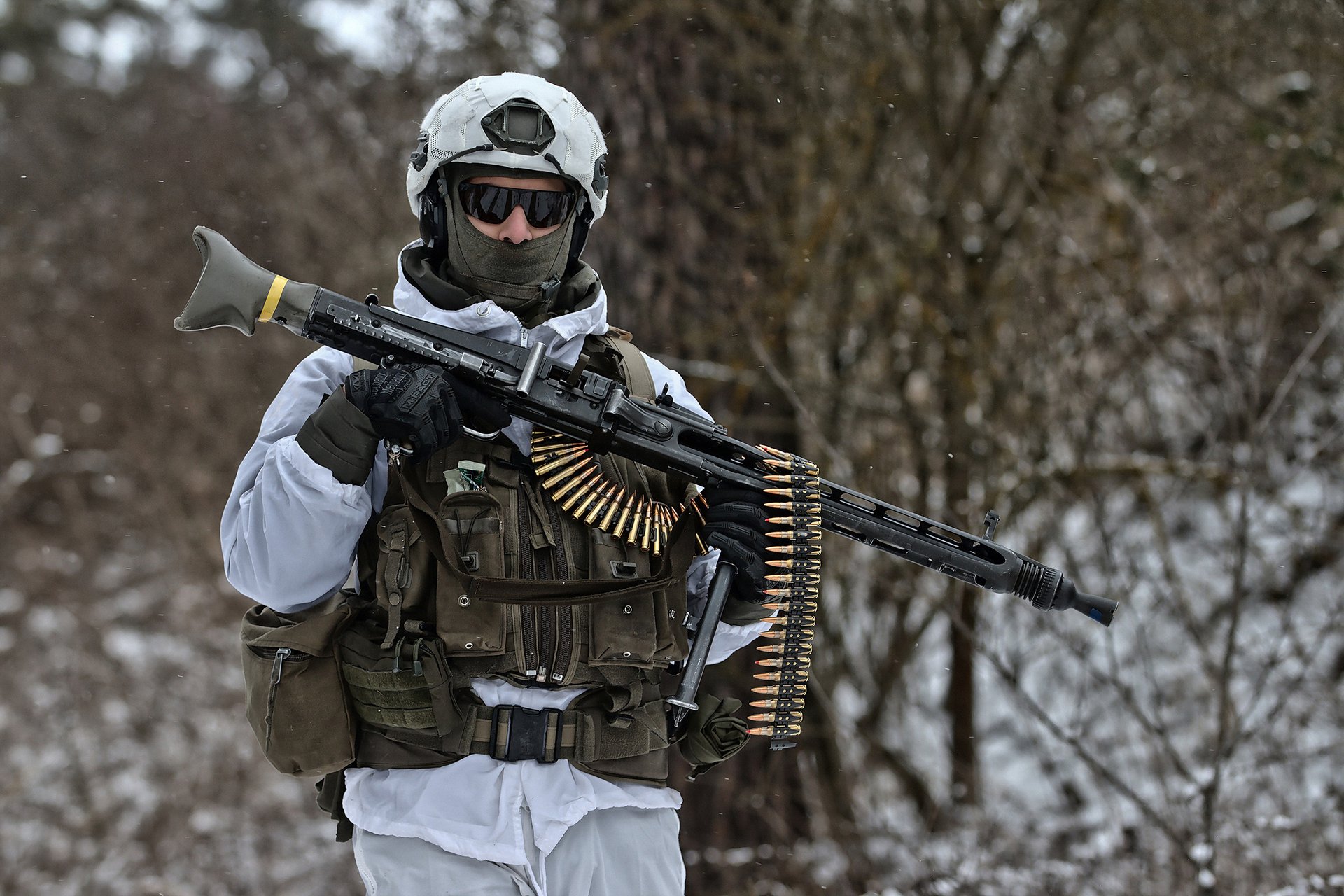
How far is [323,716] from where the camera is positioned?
258cm

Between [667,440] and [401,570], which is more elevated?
[667,440]

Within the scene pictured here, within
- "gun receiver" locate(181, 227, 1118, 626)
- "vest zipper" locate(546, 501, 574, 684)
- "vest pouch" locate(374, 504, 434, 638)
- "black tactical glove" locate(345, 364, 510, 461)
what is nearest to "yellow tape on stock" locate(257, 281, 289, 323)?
"gun receiver" locate(181, 227, 1118, 626)

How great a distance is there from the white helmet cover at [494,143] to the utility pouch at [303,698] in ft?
3.37

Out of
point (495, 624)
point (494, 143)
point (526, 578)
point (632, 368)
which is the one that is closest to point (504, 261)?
point (494, 143)

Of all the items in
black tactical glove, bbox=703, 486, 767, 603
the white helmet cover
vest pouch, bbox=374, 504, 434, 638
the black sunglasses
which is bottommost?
vest pouch, bbox=374, 504, 434, 638

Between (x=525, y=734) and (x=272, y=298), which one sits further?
(x=272, y=298)

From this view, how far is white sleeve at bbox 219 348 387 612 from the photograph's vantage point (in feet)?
8.02

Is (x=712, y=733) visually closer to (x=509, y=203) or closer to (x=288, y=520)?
(x=288, y=520)

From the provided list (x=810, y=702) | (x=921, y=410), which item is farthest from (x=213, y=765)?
(x=921, y=410)

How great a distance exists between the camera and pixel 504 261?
111 inches

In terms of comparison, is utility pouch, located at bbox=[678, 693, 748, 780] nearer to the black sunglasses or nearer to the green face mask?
the green face mask

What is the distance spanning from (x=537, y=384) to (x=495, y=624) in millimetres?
541

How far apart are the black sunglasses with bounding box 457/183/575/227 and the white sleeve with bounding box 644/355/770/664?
0.46m

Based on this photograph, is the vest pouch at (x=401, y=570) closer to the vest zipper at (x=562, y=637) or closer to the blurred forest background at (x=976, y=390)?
the vest zipper at (x=562, y=637)
